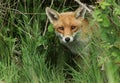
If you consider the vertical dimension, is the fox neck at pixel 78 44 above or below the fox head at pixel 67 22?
below

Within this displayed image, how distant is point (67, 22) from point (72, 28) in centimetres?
15

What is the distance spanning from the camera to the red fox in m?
7.29

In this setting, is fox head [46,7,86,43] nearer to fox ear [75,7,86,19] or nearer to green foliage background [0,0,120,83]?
fox ear [75,7,86,19]

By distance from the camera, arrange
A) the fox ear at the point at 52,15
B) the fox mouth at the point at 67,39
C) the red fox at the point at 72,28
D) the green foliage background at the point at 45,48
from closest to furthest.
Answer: the green foliage background at the point at 45,48 → the fox mouth at the point at 67,39 → the red fox at the point at 72,28 → the fox ear at the point at 52,15

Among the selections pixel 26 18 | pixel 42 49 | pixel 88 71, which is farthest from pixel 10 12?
pixel 88 71

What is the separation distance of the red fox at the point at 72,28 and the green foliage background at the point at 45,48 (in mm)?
200

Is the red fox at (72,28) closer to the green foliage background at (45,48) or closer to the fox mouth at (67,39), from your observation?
the fox mouth at (67,39)

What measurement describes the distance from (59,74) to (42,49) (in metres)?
0.88

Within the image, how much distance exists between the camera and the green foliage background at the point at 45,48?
541cm

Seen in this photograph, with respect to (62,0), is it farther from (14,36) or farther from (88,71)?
(88,71)

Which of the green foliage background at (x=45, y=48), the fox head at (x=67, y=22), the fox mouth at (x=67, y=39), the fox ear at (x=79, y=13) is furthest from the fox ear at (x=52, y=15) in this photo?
the fox mouth at (x=67, y=39)

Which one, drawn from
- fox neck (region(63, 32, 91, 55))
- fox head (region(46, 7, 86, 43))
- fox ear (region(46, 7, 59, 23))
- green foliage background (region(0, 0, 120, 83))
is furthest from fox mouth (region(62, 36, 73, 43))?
fox ear (region(46, 7, 59, 23))

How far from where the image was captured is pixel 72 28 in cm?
740

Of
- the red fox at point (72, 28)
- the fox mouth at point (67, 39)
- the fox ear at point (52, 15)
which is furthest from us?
the fox ear at point (52, 15)
